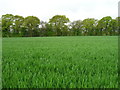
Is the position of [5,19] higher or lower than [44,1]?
higher

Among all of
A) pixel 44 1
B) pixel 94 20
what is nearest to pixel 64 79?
pixel 44 1

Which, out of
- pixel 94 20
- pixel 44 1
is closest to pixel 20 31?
pixel 94 20

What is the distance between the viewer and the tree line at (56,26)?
54062 mm

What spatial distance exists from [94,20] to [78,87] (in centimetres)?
6519

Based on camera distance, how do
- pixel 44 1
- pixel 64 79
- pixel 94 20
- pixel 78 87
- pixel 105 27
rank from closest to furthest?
pixel 78 87 → pixel 64 79 → pixel 44 1 → pixel 105 27 → pixel 94 20

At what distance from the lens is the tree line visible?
54.1 meters

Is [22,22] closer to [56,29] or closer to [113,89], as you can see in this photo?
[56,29]

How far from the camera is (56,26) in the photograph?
5753cm

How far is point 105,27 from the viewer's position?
194 ft

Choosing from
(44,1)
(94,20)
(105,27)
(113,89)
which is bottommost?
(113,89)

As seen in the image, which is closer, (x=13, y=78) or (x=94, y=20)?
(x=13, y=78)

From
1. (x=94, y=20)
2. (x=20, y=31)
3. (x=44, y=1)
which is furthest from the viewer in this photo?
(x=94, y=20)

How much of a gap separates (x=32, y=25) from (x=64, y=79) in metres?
54.8

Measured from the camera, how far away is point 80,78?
85.6 inches
